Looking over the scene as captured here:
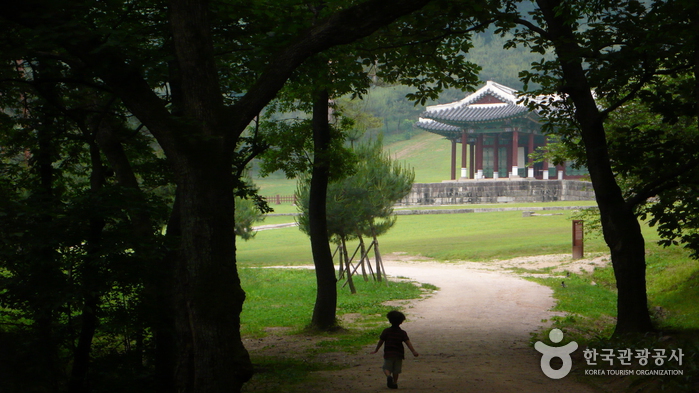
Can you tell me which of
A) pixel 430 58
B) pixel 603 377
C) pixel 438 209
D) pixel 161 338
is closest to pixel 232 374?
pixel 161 338

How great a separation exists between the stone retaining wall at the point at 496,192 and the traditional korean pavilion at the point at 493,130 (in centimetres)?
164

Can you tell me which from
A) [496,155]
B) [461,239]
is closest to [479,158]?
[496,155]

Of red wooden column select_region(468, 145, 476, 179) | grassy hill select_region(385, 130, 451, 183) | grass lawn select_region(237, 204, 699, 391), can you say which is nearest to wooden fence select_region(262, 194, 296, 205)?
grassy hill select_region(385, 130, 451, 183)

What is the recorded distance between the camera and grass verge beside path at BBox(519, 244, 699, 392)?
6180mm

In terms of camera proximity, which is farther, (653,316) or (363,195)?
(363,195)

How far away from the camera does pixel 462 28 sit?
30.6 feet

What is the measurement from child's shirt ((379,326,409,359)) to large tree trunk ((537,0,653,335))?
3.67 meters

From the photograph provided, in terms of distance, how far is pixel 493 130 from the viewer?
149 feet

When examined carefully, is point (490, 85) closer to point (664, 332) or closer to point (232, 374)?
point (664, 332)

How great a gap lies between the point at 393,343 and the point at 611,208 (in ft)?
13.4

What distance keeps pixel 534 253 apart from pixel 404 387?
62.0ft

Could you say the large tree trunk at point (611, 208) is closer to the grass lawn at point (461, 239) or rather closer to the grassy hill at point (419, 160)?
the grass lawn at point (461, 239)
